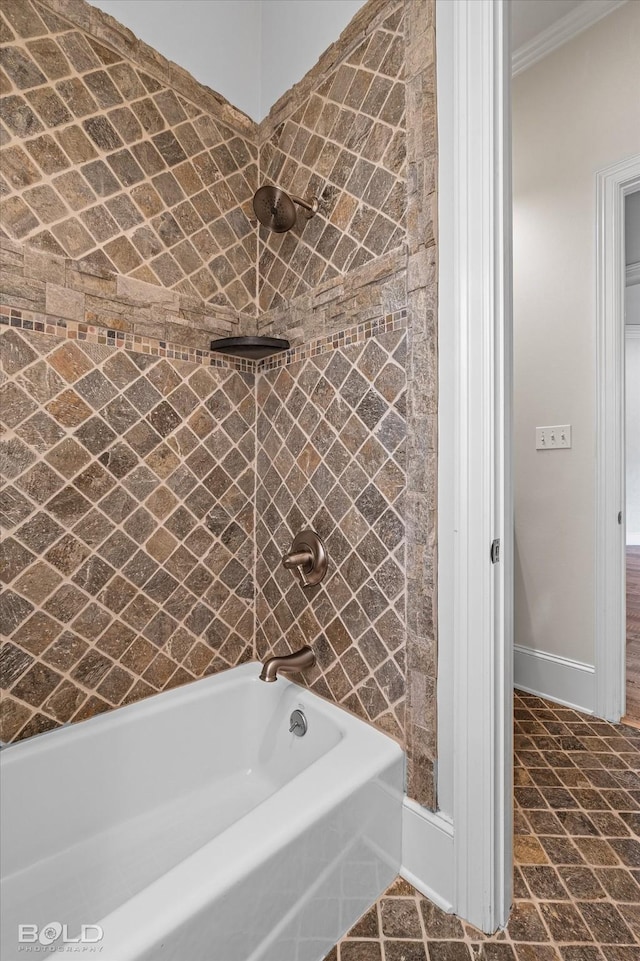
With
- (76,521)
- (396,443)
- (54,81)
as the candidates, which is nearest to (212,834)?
(76,521)

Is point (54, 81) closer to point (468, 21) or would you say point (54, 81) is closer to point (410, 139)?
point (410, 139)

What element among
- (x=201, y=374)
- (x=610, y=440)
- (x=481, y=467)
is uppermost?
(x=201, y=374)

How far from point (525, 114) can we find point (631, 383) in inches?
192

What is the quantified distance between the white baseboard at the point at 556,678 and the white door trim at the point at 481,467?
3.69 feet

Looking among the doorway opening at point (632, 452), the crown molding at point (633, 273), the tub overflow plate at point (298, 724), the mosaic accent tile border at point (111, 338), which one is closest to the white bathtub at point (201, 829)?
the tub overflow plate at point (298, 724)

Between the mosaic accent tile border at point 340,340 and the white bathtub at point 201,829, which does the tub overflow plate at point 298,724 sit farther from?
the mosaic accent tile border at point 340,340

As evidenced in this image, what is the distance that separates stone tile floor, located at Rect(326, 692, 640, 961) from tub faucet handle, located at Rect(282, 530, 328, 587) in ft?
2.60

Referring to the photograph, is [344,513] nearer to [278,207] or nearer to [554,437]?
[278,207]

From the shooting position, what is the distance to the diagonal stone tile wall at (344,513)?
1265 mm

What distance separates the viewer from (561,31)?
6.80 ft

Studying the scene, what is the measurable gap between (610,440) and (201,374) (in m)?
1.64

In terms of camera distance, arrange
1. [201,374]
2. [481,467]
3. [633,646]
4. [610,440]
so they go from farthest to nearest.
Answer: [633,646] → [610,440] → [201,374] → [481,467]

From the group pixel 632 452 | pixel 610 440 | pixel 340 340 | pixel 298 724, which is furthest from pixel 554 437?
pixel 632 452

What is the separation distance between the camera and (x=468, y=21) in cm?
110
